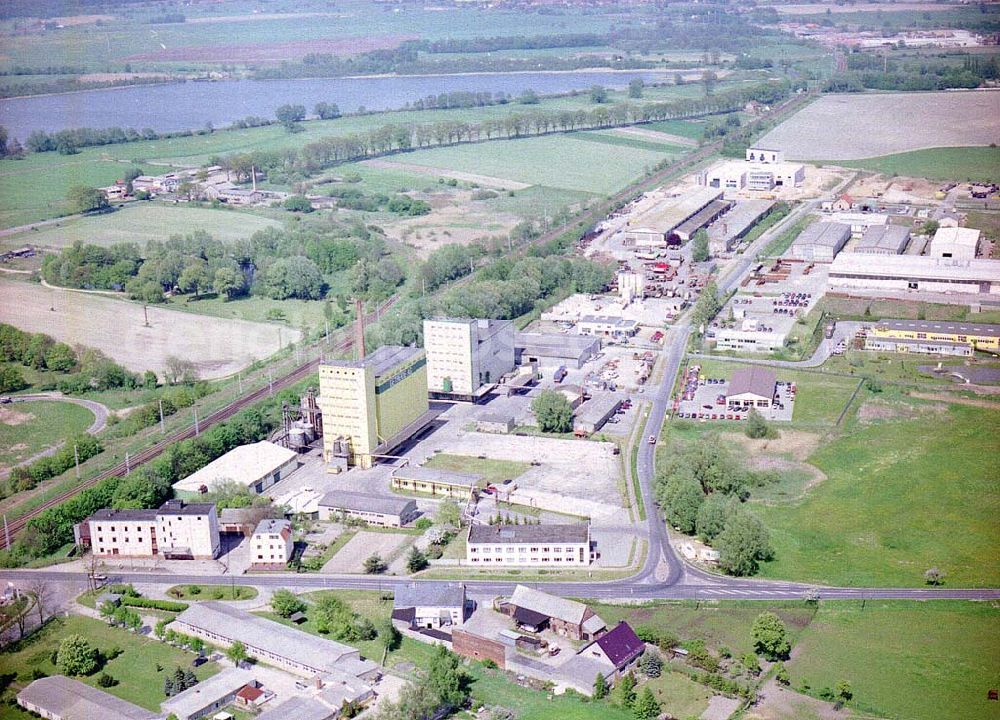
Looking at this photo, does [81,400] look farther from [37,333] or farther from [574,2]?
[574,2]

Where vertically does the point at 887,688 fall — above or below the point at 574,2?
below

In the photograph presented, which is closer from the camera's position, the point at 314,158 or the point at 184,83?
the point at 314,158

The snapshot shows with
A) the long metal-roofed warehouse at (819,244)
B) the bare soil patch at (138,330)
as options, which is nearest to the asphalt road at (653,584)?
the bare soil patch at (138,330)

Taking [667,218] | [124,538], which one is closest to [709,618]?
[124,538]

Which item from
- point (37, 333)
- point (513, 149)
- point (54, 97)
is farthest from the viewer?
point (513, 149)

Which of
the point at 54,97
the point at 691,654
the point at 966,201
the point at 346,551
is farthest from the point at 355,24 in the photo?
the point at 691,654

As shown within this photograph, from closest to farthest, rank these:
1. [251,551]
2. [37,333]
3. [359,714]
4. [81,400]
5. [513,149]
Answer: [359,714]
[251,551]
[81,400]
[37,333]
[513,149]
